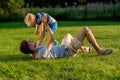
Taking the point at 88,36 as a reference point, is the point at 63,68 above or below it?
below

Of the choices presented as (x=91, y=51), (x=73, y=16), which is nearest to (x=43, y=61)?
(x=91, y=51)

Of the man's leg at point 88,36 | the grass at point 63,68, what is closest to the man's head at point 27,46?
the grass at point 63,68

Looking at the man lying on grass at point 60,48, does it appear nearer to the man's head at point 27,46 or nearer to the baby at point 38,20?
the man's head at point 27,46

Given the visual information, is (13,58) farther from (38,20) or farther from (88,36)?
(88,36)

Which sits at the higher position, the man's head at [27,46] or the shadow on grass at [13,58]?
the man's head at [27,46]

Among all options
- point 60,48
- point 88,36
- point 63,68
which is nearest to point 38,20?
point 60,48

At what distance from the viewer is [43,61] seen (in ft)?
31.5

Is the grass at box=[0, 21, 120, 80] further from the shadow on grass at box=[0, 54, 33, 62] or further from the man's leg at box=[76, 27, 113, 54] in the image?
the man's leg at box=[76, 27, 113, 54]

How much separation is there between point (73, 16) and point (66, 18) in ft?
2.44

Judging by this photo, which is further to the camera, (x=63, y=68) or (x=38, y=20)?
(x=38, y=20)

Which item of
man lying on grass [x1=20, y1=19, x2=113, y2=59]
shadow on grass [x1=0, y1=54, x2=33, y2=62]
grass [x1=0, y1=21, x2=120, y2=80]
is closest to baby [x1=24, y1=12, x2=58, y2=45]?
man lying on grass [x1=20, y1=19, x2=113, y2=59]

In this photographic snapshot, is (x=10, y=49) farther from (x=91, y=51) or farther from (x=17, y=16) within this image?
(x=17, y=16)

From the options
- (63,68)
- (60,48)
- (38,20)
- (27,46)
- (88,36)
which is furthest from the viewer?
(38,20)

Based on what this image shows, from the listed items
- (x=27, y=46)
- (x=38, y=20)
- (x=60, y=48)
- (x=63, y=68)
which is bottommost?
(x=63, y=68)
